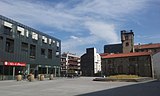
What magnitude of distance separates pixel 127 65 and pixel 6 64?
4654cm

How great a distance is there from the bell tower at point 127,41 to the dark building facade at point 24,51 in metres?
37.7

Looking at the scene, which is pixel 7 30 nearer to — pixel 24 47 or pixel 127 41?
pixel 24 47

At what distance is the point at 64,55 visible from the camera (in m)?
141

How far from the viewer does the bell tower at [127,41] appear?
100 meters

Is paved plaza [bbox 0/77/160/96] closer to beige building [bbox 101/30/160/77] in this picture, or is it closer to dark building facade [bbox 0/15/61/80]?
dark building facade [bbox 0/15/61/80]

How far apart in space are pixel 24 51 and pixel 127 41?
5551cm

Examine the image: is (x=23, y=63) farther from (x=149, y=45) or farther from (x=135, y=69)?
(x=149, y=45)

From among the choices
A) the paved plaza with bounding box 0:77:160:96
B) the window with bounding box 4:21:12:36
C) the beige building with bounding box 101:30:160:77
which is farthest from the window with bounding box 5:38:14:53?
the beige building with bounding box 101:30:160:77

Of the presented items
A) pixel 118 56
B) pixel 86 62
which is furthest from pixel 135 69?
pixel 86 62

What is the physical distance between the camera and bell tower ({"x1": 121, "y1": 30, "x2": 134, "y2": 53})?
330 ft

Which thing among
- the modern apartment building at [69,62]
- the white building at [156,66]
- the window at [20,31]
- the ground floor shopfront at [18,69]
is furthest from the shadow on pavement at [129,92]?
the modern apartment building at [69,62]

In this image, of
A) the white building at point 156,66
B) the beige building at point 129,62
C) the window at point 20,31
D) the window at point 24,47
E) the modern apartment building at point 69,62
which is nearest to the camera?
the window at point 20,31

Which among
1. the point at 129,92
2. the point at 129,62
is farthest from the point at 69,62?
the point at 129,92

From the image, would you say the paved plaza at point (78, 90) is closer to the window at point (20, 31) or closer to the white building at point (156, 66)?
the window at point (20, 31)
